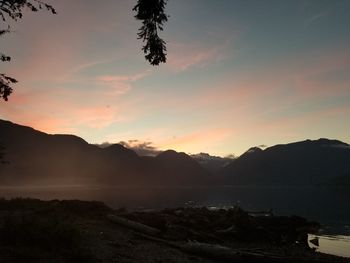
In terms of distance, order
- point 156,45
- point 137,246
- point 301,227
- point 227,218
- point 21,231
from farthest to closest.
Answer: point 301,227, point 227,218, point 137,246, point 21,231, point 156,45

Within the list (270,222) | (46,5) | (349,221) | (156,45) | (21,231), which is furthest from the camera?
(349,221)

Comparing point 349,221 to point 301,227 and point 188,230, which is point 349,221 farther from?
point 188,230

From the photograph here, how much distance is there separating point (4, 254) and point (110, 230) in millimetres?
9294

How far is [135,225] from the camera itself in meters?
24.6

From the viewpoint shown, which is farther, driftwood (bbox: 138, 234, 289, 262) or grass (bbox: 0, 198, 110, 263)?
driftwood (bbox: 138, 234, 289, 262)

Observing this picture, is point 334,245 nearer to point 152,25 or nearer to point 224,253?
point 224,253

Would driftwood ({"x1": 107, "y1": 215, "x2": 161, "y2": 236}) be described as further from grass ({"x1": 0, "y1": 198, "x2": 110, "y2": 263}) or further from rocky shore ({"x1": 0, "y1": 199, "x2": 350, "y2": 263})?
grass ({"x1": 0, "y1": 198, "x2": 110, "y2": 263})

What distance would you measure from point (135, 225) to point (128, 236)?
2044mm

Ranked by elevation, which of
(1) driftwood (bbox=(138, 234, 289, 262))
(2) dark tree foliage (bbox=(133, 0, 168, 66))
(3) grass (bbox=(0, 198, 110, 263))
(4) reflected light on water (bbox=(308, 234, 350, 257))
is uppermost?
(2) dark tree foliage (bbox=(133, 0, 168, 66))

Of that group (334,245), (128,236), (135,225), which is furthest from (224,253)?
(334,245)

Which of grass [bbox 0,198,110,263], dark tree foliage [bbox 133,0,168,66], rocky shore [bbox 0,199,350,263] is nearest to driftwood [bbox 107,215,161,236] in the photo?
rocky shore [bbox 0,199,350,263]

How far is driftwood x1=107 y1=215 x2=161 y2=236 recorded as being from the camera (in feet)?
78.9

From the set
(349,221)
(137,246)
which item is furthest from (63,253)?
(349,221)

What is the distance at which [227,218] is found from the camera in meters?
33.0
